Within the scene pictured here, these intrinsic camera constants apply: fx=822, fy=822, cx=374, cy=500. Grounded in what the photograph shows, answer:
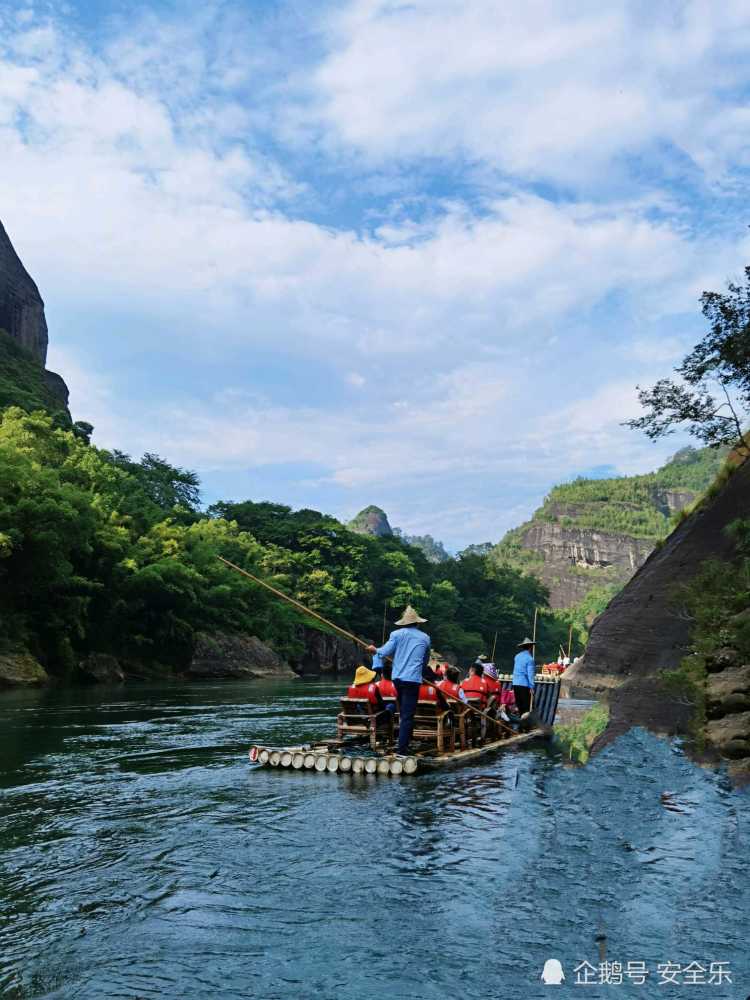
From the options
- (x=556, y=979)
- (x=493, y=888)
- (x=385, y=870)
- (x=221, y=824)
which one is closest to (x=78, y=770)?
(x=221, y=824)

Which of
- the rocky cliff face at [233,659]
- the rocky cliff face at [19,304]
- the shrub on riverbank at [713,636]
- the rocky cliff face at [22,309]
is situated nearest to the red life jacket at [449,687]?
the shrub on riverbank at [713,636]

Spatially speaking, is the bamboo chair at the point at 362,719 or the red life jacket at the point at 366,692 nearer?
the bamboo chair at the point at 362,719

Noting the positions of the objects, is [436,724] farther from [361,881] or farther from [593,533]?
[593,533]

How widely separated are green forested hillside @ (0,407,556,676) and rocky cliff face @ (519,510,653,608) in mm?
99119

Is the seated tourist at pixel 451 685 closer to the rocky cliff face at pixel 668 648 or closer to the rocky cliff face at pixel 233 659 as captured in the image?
the rocky cliff face at pixel 668 648

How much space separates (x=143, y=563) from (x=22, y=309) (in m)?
38.7

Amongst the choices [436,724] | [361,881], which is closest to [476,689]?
[436,724]

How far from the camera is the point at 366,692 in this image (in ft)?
41.7

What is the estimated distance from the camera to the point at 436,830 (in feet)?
25.7

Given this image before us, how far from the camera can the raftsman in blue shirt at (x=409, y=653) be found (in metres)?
11.7

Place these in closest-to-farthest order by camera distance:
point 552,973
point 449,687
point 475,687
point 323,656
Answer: point 552,973, point 449,687, point 475,687, point 323,656

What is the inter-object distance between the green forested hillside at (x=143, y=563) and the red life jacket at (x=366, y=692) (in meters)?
19.2

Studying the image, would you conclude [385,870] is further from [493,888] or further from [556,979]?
[556,979]

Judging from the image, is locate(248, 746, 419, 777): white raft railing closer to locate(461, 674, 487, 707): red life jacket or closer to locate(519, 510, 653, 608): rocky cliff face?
locate(461, 674, 487, 707): red life jacket
